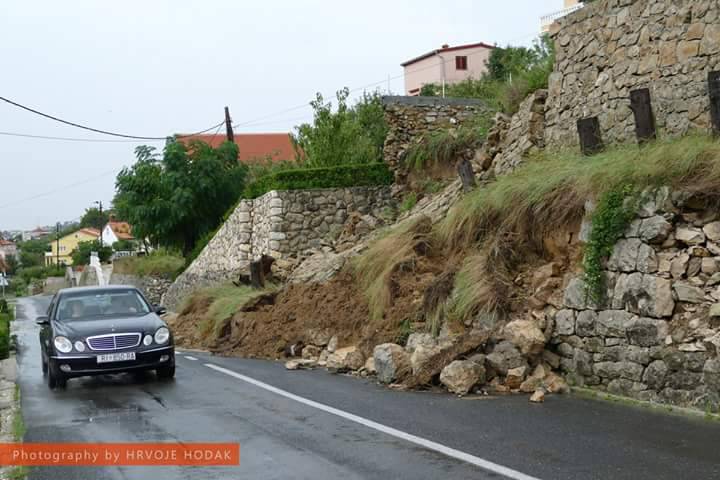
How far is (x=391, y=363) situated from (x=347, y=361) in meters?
2.07

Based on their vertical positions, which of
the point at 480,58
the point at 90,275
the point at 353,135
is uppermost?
the point at 480,58

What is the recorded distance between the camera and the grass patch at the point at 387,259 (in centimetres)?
1544

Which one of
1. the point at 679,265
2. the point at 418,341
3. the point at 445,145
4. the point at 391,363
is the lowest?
the point at 391,363

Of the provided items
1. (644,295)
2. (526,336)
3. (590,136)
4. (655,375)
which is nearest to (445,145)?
(590,136)

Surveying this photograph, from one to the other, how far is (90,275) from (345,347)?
68.6 metres

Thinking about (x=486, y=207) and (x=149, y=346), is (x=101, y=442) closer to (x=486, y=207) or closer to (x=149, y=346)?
(x=149, y=346)

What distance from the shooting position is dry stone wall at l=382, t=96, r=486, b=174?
24.4m

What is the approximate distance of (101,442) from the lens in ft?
28.7

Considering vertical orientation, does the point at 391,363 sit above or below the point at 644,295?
below

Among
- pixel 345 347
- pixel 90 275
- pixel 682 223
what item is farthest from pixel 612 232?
pixel 90 275

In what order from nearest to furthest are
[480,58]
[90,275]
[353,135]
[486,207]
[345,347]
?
[486,207], [345,347], [353,135], [480,58], [90,275]

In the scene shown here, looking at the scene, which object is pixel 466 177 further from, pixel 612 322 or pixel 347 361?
pixel 612 322

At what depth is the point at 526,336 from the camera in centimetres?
1152

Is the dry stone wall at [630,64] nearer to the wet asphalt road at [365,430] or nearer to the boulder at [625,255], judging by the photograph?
the boulder at [625,255]
